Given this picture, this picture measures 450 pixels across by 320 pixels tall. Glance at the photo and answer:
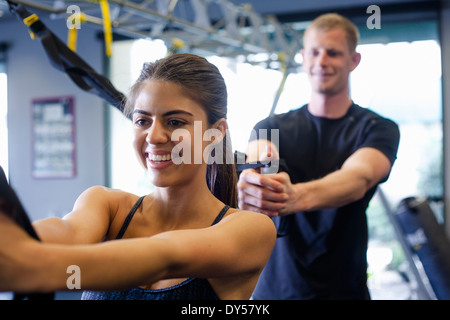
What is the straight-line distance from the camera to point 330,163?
1514 mm

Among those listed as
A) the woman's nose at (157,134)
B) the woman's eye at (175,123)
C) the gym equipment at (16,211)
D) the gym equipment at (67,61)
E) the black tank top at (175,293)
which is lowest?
the black tank top at (175,293)

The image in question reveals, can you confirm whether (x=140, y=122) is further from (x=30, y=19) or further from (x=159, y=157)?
(x=30, y=19)

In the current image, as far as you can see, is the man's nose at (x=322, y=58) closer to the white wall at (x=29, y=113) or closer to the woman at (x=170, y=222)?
the woman at (x=170, y=222)

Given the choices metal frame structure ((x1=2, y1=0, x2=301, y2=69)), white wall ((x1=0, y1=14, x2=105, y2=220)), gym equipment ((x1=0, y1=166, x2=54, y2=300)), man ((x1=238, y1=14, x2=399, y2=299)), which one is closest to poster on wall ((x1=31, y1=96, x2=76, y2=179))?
white wall ((x1=0, y1=14, x2=105, y2=220))

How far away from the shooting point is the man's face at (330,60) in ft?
4.61

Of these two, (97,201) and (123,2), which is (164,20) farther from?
(97,201)

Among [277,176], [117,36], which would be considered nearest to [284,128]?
→ [277,176]

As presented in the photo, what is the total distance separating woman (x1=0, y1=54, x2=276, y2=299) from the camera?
0.61 m

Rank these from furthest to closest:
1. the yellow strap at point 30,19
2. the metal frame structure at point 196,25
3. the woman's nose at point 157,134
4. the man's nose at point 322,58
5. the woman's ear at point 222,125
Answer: the metal frame structure at point 196,25 → the man's nose at point 322,58 → the yellow strap at point 30,19 → the woman's ear at point 222,125 → the woman's nose at point 157,134

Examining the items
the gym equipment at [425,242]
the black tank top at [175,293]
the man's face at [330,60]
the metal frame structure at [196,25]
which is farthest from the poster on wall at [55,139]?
the black tank top at [175,293]

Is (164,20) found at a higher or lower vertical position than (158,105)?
higher

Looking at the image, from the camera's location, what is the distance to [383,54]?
361 cm

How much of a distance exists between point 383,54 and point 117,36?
89.6 inches

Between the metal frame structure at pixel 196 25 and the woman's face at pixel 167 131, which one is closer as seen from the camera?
the woman's face at pixel 167 131
